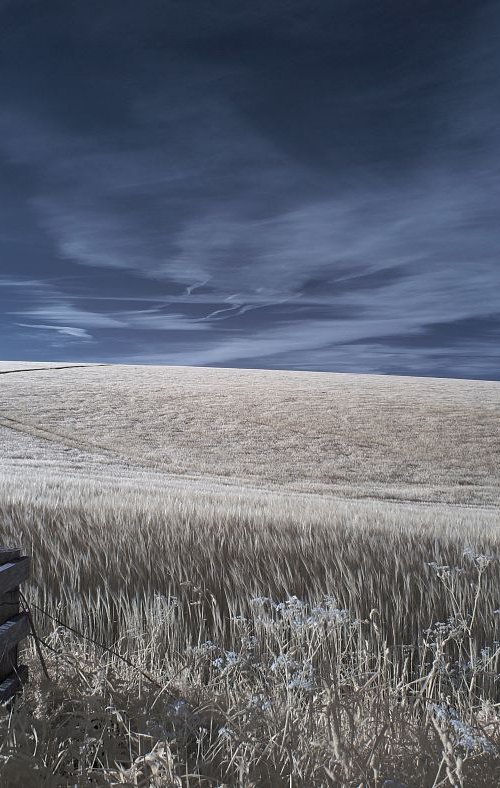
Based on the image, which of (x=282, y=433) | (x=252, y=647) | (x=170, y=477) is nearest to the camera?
(x=252, y=647)

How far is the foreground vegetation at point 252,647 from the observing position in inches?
76.6

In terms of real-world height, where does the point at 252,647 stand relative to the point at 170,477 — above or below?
above

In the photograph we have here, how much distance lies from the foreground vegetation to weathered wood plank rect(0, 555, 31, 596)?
0.99 feet

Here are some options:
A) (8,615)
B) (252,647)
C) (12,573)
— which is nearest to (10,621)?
(8,615)

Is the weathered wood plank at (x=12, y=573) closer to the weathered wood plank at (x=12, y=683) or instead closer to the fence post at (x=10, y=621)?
the fence post at (x=10, y=621)

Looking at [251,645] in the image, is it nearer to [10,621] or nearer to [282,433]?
[10,621]

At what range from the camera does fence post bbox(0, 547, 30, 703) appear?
88.6 inches

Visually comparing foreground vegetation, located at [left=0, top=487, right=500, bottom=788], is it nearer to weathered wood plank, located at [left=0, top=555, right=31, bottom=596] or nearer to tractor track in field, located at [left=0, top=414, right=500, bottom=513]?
weathered wood plank, located at [left=0, top=555, right=31, bottom=596]

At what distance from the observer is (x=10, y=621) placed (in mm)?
2322

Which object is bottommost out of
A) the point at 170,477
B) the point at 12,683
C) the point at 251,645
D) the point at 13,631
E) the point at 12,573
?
the point at 170,477

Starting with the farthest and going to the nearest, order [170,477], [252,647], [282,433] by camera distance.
→ [282,433]
[170,477]
[252,647]

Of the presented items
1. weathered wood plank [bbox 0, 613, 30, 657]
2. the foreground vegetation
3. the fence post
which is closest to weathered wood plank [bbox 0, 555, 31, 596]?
the fence post

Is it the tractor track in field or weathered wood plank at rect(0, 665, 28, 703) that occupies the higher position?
weathered wood plank at rect(0, 665, 28, 703)

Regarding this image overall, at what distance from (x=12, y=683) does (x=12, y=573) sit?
0.44 meters
